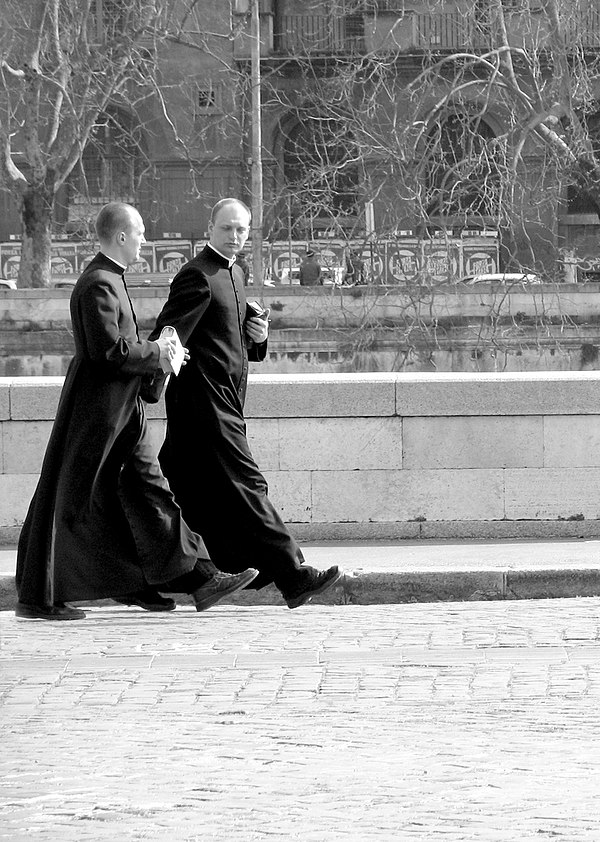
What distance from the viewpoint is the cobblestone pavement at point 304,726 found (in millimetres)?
3938

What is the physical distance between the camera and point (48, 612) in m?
6.96

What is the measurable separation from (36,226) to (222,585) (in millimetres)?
21112

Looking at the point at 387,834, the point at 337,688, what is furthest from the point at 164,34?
the point at 387,834

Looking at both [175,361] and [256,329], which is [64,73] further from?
[175,361]

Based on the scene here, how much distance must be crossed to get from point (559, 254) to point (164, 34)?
23.1 feet

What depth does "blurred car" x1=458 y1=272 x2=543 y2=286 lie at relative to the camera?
70.6 ft

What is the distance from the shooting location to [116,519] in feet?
23.0

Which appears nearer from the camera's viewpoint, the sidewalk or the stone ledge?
the sidewalk

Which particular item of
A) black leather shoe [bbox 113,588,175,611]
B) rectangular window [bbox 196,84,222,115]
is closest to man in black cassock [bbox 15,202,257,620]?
A: black leather shoe [bbox 113,588,175,611]

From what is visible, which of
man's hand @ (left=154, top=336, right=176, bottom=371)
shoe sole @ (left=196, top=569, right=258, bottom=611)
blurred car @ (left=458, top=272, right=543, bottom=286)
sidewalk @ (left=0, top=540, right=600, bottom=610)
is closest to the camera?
man's hand @ (left=154, top=336, right=176, bottom=371)

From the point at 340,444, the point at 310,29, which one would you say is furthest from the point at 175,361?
the point at 310,29

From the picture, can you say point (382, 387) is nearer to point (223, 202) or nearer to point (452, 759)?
point (223, 202)

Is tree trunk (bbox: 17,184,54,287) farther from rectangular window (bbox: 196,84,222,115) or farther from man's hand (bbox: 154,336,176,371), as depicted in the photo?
man's hand (bbox: 154,336,176,371)

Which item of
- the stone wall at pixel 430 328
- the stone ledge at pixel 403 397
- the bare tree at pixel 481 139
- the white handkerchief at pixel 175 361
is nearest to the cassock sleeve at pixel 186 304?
the white handkerchief at pixel 175 361
